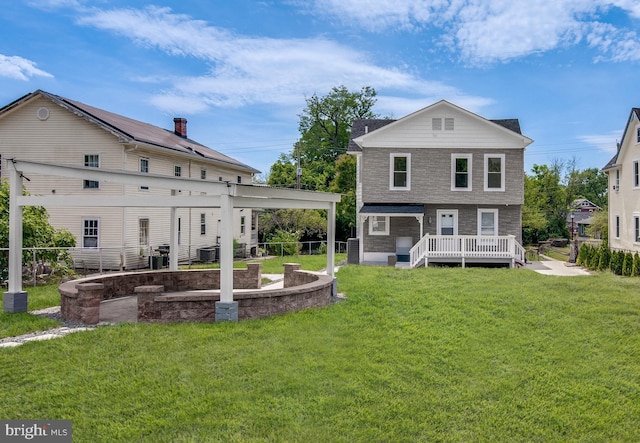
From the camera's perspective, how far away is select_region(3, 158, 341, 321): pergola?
8188mm

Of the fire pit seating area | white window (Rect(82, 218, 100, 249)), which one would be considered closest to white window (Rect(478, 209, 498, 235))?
the fire pit seating area

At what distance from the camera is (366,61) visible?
2594cm

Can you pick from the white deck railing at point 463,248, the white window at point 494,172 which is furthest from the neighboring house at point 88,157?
the white window at point 494,172

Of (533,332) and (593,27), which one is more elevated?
(593,27)

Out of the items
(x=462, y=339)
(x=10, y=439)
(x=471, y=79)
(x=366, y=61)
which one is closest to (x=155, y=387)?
(x=10, y=439)

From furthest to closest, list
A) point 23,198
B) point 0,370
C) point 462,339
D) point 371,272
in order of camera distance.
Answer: point 371,272 < point 23,198 < point 462,339 < point 0,370

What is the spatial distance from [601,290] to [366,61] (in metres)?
18.5

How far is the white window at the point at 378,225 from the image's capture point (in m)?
21.3

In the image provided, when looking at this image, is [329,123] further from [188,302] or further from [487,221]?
[188,302]

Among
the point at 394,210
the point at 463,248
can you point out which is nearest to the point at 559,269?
the point at 463,248

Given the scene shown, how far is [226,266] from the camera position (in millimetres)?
8156

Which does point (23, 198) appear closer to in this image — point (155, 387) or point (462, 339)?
point (155, 387)

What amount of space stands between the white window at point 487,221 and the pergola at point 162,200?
12844 millimetres

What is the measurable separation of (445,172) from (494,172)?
2.15m
